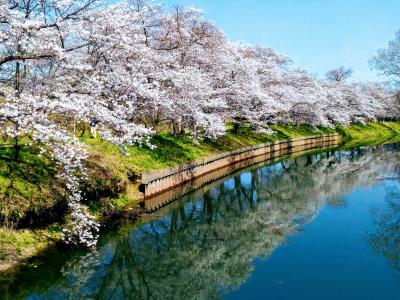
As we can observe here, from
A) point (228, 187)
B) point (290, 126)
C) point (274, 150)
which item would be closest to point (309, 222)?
point (228, 187)

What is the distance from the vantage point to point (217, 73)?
36.2 m

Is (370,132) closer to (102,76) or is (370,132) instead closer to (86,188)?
(86,188)

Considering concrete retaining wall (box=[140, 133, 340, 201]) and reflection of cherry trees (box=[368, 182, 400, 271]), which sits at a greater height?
concrete retaining wall (box=[140, 133, 340, 201])

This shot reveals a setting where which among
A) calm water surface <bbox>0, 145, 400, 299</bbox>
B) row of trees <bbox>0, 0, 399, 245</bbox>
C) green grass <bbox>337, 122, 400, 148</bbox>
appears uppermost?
row of trees <bbox>0, 0, 399, 245</bbox>

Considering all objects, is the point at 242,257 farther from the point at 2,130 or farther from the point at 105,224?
the point at 2,130

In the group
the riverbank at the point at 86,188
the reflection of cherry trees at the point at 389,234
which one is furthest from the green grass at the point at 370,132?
the reflection of cherry trees at the point at 389,234

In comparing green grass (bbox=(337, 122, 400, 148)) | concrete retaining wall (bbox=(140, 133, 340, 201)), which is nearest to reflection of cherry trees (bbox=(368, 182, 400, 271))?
concrete retaining wall (bbox=(140, 133, 340, 201))

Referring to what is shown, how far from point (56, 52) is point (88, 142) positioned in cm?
1137

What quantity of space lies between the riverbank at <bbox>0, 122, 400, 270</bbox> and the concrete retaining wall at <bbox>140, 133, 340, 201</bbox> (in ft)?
2.07

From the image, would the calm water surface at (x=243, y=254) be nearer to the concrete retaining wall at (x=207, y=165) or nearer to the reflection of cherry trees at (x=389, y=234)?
the reflection of cherry trees at (x=389, y=234)

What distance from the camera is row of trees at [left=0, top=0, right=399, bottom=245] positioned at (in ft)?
42.2

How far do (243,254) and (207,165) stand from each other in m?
17.3

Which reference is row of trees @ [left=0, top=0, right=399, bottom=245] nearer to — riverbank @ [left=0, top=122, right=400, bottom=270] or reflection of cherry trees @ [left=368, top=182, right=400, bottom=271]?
riverbank @ [left=0, top=122, right=400, bottom=270]

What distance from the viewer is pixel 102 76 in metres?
16.1
